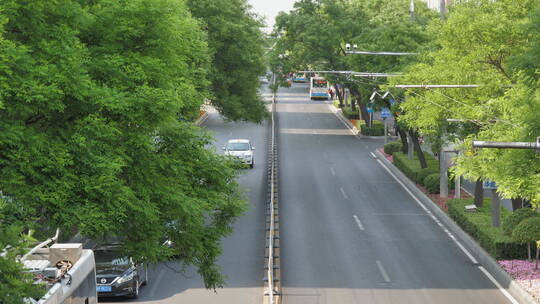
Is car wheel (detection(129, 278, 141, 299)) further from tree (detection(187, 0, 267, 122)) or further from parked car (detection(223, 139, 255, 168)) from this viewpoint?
parked car (detection(223, 139, 255, 168))

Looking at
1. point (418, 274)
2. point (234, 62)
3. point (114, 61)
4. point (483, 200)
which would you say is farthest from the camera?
point (234, 62)

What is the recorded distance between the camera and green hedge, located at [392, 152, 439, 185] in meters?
46.8

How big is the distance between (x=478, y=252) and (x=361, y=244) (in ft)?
15.0

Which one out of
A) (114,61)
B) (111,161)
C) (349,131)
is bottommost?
(349,131)

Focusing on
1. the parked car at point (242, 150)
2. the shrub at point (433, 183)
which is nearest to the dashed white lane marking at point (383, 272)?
the shrub at point (433, 183)

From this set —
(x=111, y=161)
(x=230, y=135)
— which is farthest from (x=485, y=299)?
(x=230, y=135)

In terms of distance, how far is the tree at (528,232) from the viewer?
1134 inches

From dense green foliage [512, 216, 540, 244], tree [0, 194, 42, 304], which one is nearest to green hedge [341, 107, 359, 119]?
dense green foliage [512, 216, 540, 244]

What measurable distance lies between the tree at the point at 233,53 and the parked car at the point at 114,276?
17952 millimetres

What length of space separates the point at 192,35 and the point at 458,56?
13.6 metres

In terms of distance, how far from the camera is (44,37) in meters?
17.0

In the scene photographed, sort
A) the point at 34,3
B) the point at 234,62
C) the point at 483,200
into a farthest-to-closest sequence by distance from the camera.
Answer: the point at 234,62 → the point at 483,200 → the point at 34,3

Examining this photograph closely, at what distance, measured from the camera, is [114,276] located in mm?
25016

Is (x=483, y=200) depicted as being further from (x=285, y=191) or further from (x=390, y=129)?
(x=390, y=129)
